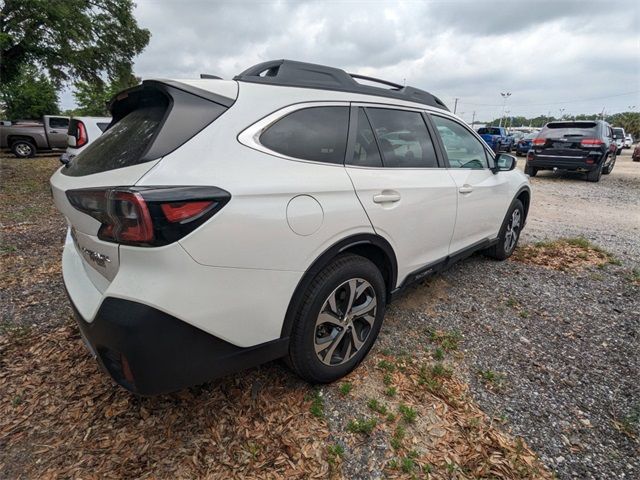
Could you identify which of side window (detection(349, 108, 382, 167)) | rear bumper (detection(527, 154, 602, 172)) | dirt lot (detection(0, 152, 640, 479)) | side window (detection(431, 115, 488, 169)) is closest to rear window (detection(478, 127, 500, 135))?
rear bumper (detection(527, 154, 602, 172))

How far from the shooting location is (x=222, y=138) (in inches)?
65.0

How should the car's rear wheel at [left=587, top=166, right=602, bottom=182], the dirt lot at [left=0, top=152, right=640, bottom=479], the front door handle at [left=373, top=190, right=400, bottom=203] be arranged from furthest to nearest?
the car's rear wheel at [left=587, top=166, right=602, bottom=182] → the front door handle at [left=373, top=190, right=400, bottom=203] → the dirt lot at [left=0, top=152, right=640, bottom=479]

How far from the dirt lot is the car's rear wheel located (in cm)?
917

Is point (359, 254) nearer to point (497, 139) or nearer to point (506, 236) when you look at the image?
point (506, 236)

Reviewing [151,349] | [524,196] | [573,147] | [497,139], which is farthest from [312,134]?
[497,139]

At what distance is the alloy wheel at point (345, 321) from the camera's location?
6.94 ft

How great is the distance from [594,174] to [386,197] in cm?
1183

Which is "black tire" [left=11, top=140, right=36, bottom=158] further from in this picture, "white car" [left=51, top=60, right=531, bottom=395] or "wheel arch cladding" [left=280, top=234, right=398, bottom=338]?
"wheel arch cladding" [left=280, top=234, right=398, bottom=338]

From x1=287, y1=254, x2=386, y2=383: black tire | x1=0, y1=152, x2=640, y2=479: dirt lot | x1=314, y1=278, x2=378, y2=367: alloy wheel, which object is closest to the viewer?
x1=0, y1=152, x2=640, y2=479: dirt lot

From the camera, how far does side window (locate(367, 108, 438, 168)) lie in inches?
97.5

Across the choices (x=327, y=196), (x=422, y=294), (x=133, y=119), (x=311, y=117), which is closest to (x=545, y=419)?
(x=422, y=294)

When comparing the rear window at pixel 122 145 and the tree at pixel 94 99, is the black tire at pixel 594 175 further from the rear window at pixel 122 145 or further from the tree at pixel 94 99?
the tree at pixel 94 99

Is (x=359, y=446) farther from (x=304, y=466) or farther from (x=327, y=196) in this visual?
(x=327, y=196)

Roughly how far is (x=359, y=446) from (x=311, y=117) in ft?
5.91
